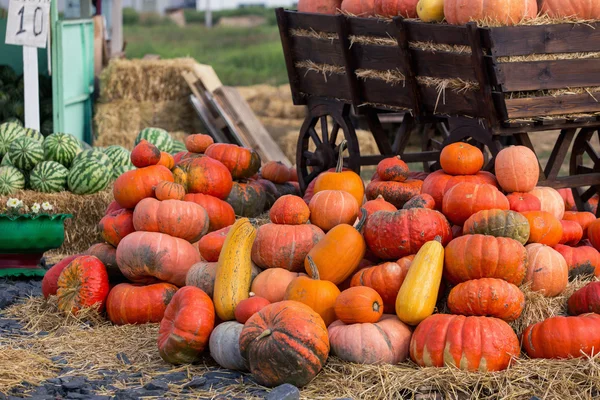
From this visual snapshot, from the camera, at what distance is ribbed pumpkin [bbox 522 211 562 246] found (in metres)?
5.19

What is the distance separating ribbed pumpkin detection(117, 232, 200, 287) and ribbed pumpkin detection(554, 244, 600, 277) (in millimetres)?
2361

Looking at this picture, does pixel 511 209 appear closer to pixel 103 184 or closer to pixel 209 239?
pixel 209 239

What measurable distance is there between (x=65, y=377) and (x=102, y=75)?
7503 mm

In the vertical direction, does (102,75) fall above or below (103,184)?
above

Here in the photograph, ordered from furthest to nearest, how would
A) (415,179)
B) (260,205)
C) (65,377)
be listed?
(260,205) → (415,179) → (65,377)

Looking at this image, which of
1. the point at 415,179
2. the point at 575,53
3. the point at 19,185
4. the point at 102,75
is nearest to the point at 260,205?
the point at 415,179

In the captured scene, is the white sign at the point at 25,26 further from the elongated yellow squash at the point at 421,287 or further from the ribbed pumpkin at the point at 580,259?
the ribbed pumpkin at the point at 580,259

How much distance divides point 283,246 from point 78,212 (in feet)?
9.98

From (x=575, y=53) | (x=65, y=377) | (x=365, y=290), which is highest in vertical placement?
(x=575, y=53)

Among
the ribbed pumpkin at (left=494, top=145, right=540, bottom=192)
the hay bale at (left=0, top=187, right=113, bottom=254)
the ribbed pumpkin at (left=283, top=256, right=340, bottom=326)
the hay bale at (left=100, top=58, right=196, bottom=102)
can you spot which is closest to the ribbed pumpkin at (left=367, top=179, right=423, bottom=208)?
the ribbed pumpkin at (left=494, top=145, right=540, bottom=192)

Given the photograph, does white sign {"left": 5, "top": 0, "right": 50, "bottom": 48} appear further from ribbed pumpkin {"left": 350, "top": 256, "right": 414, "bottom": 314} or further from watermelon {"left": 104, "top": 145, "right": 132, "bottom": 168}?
ribbed pumpkin {"left": 350, "top": 256, "right": 414, "bottom": 314}

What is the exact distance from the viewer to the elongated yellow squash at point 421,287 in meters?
4.59

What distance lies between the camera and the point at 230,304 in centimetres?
490

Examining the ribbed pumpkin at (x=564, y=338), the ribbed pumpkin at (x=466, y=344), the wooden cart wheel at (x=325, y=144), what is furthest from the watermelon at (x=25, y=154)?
the ribbed pumpkin at (x=564, y=338)
